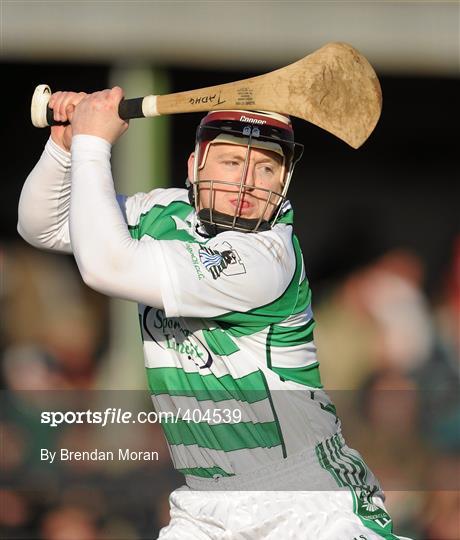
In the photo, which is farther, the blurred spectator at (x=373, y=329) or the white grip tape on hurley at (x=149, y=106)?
the blurred spectator at (x=373, y=329)

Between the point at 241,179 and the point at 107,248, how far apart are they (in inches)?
21.5

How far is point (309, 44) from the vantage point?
20.2ft

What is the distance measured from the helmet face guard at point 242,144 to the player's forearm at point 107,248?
1.15 feet

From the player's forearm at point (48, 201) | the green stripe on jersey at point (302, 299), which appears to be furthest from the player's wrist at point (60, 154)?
the green stripe on jersey at point (302, 299)

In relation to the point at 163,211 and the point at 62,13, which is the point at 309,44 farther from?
the point at 163,211

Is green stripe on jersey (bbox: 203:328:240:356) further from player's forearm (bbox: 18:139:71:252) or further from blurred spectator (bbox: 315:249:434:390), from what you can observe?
blurred spectator (bbox: 315:249:434:390)

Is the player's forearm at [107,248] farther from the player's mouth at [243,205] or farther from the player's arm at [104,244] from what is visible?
the player's mouth at [243,205]

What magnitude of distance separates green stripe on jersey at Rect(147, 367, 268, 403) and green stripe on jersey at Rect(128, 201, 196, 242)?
41 centimetres

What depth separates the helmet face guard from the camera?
2.98 meters

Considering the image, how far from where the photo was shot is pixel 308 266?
652cm

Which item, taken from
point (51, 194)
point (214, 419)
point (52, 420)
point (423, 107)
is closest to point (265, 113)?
point (51, 194)

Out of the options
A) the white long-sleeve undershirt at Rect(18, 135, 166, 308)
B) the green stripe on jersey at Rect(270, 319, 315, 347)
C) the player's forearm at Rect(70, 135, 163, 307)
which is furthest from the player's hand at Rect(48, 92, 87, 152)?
the green stripe on jersey at Rect(270, 319, 315, 347)

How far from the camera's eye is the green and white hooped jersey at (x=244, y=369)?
2889mm

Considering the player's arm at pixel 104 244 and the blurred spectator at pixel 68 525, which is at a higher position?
the player's arm at pixel 104 244
